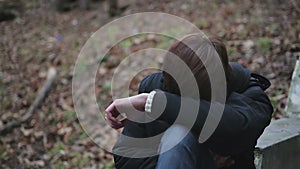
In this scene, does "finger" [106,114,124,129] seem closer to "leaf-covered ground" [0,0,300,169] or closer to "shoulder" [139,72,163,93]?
"shoulder" [139,72,163,93]

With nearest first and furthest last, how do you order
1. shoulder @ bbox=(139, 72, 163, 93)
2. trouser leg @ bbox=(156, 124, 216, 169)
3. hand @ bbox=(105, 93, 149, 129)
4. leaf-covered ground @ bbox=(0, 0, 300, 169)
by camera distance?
1. trouser leg @ bbox=(156, 124, 216, 169)
2. hand @ bbox=(105, 93, 149, 129)
3. shoulder @ bbox=(139, 72, 163, 93)
4. leaf-covered ground @ bbox=(0, 0, 300, 169)

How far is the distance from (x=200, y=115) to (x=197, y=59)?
0.92 feet

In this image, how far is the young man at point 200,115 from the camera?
6.73 ft

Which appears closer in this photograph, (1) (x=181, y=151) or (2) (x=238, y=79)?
(1) (x=181, y=151)

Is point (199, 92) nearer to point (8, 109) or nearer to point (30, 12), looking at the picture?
point (8, 109)

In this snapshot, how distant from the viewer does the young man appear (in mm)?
2053

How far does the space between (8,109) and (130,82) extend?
173 centimetres

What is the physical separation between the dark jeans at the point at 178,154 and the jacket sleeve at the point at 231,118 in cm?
5

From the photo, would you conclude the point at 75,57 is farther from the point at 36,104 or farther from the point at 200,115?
the point at 200,115

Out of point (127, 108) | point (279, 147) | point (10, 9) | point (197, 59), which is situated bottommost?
point (10, 9)

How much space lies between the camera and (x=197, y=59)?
82.8 inches

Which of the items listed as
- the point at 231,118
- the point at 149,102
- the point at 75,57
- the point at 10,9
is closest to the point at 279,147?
the point at 231,118

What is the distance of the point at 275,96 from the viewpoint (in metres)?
4.25

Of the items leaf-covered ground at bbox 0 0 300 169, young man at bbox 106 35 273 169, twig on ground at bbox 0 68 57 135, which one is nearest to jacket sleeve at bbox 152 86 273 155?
young man at bbox 106 35 273 169
